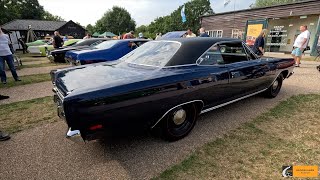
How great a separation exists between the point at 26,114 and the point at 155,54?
2759 mm

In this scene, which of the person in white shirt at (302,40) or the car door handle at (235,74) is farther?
the person in white shirt at (302,40)

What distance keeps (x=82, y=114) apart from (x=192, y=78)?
147cm

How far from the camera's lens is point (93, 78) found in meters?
2.46

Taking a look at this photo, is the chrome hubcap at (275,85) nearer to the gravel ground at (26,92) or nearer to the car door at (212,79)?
the car door at (212,79)

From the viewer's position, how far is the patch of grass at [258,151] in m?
2.18

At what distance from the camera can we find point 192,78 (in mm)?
2691

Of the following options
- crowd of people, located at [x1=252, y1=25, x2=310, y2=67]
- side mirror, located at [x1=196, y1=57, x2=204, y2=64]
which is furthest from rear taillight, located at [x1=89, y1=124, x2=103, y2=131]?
crowd of people, located at [x1=252, y1=25, x2=310, y2=67]

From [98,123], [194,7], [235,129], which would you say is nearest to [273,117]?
[235,129]

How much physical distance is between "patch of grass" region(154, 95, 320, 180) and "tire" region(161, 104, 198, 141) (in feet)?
1.20

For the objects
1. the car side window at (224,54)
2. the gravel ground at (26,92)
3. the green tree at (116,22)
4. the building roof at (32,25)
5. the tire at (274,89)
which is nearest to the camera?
the car side window at (224,54)

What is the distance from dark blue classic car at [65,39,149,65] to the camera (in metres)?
6.30

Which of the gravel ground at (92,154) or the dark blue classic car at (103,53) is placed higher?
the dark blue classic car at (103,53)

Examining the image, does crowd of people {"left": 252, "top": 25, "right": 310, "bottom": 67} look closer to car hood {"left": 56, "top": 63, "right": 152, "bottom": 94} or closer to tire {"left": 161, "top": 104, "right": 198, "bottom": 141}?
tire {"left": 161, "top": 104, "right": 198, "bottom": 141}

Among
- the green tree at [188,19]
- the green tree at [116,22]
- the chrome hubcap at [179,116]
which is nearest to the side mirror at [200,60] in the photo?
the chrome hubcap at [179,116]
